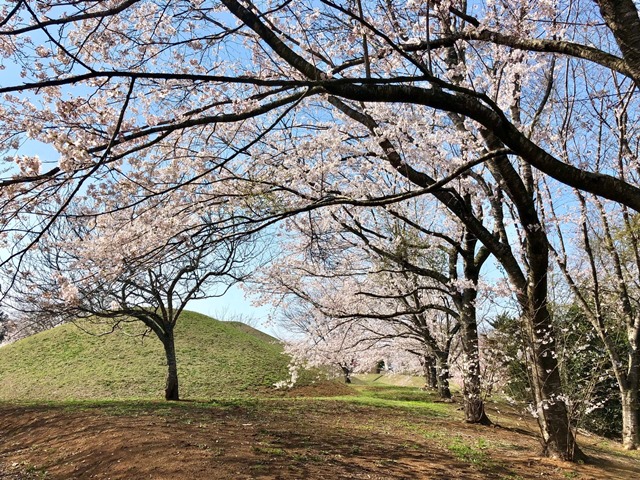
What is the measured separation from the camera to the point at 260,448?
5.82 metres

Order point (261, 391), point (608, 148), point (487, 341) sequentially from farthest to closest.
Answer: point (261, 391)
point (608, 148)
point (487, 341)

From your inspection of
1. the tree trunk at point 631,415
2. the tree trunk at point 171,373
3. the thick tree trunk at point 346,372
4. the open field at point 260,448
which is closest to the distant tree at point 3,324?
the tree trunk at point 171,373

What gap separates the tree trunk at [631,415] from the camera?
10.2 meters

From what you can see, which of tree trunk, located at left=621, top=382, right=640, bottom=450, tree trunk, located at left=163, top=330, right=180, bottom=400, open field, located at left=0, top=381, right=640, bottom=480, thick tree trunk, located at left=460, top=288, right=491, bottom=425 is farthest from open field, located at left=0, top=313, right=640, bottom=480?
tree trunk, located at left=163, top=330, right=180, bottom=400

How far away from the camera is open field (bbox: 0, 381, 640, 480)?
5.05 m

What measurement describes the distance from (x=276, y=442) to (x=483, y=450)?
322 centimetres

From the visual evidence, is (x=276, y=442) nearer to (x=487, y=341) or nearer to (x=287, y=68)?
(x=487, y=341)

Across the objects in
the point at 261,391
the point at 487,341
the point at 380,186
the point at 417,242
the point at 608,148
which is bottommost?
the point at 261,391

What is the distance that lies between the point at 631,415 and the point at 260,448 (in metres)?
9.37

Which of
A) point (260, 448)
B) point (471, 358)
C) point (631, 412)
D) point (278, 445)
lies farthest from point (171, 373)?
point (631, 412)

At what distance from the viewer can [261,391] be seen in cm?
1920

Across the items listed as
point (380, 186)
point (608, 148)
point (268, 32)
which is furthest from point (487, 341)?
point (268, 32)

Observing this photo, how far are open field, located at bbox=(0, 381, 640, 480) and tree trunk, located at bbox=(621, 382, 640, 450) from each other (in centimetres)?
319

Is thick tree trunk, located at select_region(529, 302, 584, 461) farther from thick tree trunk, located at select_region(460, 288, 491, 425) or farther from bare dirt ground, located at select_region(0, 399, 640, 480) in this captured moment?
thick tree trunk, located at select_region(460, 288, 491, 425)
